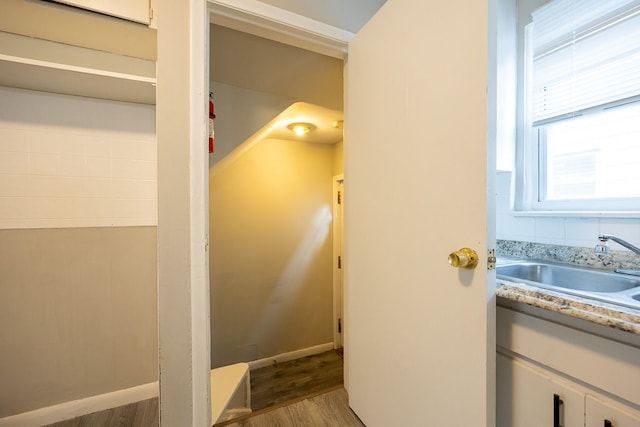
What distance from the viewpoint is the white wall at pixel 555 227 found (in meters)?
1.07

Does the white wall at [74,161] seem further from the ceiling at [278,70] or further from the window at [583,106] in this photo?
the window at [583,106]

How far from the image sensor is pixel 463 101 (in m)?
0.70

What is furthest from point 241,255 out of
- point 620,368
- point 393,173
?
point 620,368

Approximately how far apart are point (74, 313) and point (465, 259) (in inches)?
75.3

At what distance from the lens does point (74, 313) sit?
1.36 m

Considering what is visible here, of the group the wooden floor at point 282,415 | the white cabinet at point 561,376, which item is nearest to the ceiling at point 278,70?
the white cabinet at point 561,376

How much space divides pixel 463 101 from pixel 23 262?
2.09 metres

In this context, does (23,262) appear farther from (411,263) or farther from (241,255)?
(411,263)

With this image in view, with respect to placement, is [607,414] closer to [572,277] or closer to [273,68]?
[572,277]

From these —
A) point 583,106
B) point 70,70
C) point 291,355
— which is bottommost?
point 291,355

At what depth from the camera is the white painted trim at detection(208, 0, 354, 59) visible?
98cm

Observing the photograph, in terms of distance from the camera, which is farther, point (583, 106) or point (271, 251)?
point (271, 251)

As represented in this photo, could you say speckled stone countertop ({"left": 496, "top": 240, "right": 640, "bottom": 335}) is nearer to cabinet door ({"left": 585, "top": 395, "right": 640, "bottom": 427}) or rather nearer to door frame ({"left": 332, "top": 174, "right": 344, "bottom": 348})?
cabinet door ({"left": 585, "top": 395, "right": 640, "bottom": 427})

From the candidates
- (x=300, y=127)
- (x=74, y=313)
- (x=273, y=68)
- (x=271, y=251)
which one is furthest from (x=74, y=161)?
(x=271, y=251)
